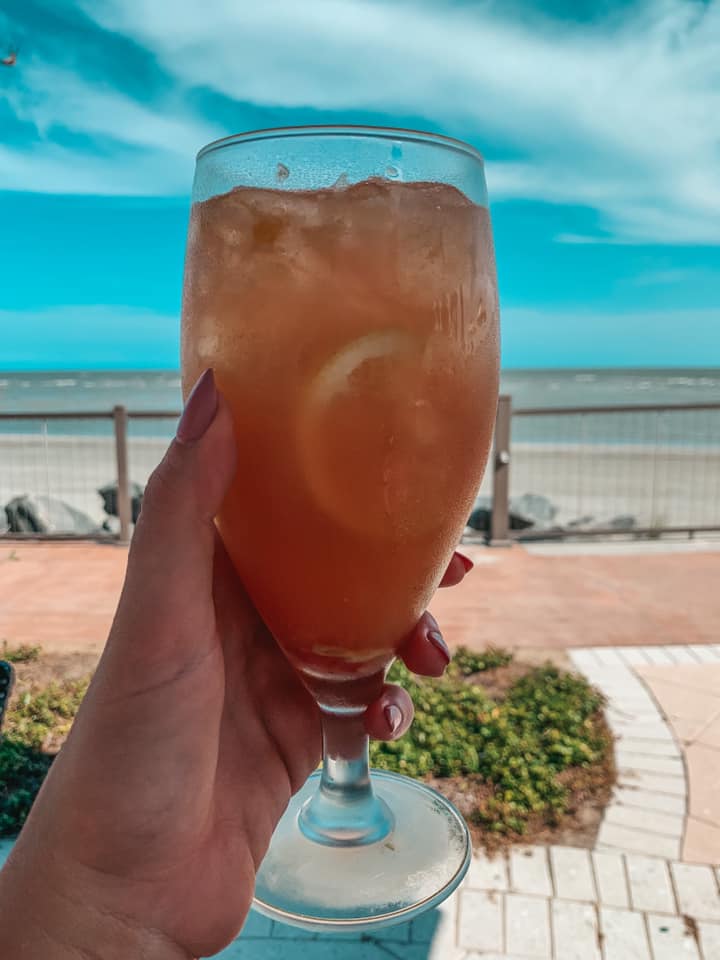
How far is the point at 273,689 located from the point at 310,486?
23.1 inches

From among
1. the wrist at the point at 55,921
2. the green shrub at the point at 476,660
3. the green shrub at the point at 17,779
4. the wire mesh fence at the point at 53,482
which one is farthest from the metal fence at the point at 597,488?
the wrist at the point at 55,921

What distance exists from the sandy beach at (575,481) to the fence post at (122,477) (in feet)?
6.68

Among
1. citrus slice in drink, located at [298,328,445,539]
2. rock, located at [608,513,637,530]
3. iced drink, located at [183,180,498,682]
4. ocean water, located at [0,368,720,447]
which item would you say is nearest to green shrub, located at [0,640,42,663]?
iced drink, located at [183,180,498,682]

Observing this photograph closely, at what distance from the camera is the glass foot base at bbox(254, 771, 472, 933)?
1.09m

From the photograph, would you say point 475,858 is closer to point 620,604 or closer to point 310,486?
point 310,486

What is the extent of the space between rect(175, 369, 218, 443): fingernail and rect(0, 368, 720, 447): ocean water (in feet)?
68.5

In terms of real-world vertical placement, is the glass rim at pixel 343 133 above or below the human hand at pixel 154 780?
above

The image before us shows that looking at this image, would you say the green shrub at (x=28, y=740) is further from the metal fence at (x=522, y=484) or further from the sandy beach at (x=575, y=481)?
the sandy beach at (x=575, y=481)

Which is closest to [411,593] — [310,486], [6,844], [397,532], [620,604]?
[397,532]

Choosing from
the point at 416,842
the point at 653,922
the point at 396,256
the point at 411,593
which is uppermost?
the point at 396,256

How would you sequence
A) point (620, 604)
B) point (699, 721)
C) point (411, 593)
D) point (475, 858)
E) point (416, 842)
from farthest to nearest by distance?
point (620, 604)
point (699, 721)
point (475, 858)
point (416, 842)
point (411, 593)

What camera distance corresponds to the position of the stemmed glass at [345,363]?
37.0 inches

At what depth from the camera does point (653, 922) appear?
7.63ft

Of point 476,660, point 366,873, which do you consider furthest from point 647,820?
point 366,873
